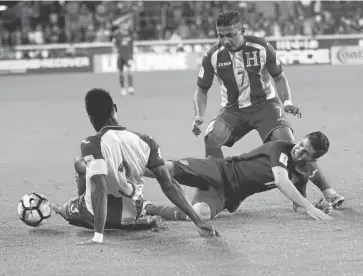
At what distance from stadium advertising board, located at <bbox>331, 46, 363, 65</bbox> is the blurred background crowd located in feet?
3.02

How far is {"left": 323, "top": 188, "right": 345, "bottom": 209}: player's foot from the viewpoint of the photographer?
295 inches

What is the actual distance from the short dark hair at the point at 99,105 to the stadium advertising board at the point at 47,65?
2608cm

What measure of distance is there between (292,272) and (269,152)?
2119 millimetres

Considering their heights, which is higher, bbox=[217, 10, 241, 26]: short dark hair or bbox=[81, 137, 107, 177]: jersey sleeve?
bbox=[217, 10, 241, 26]: short dark hair

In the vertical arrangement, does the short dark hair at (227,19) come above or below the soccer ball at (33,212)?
above

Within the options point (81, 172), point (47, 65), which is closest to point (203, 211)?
point (81, 172)

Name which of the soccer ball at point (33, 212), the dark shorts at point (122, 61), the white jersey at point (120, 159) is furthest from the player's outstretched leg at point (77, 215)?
the dark shorts at point (122, 61)

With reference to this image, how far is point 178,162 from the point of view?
292 inches

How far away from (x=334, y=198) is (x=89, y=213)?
2.54 meters

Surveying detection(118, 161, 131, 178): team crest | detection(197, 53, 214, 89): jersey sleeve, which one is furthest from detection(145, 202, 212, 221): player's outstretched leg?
detection(197, 53, 214, 89): jersey sleeve

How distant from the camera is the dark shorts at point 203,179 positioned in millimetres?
7258

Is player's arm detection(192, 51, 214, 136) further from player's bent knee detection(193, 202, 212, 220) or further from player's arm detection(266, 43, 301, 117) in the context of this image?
player's bent knee detection(193, 202, 212, 220)

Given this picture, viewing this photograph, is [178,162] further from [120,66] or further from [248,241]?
[120,66]

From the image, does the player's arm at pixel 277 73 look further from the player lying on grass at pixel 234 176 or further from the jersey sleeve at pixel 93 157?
the jersey sleeve at pixel 93 157
